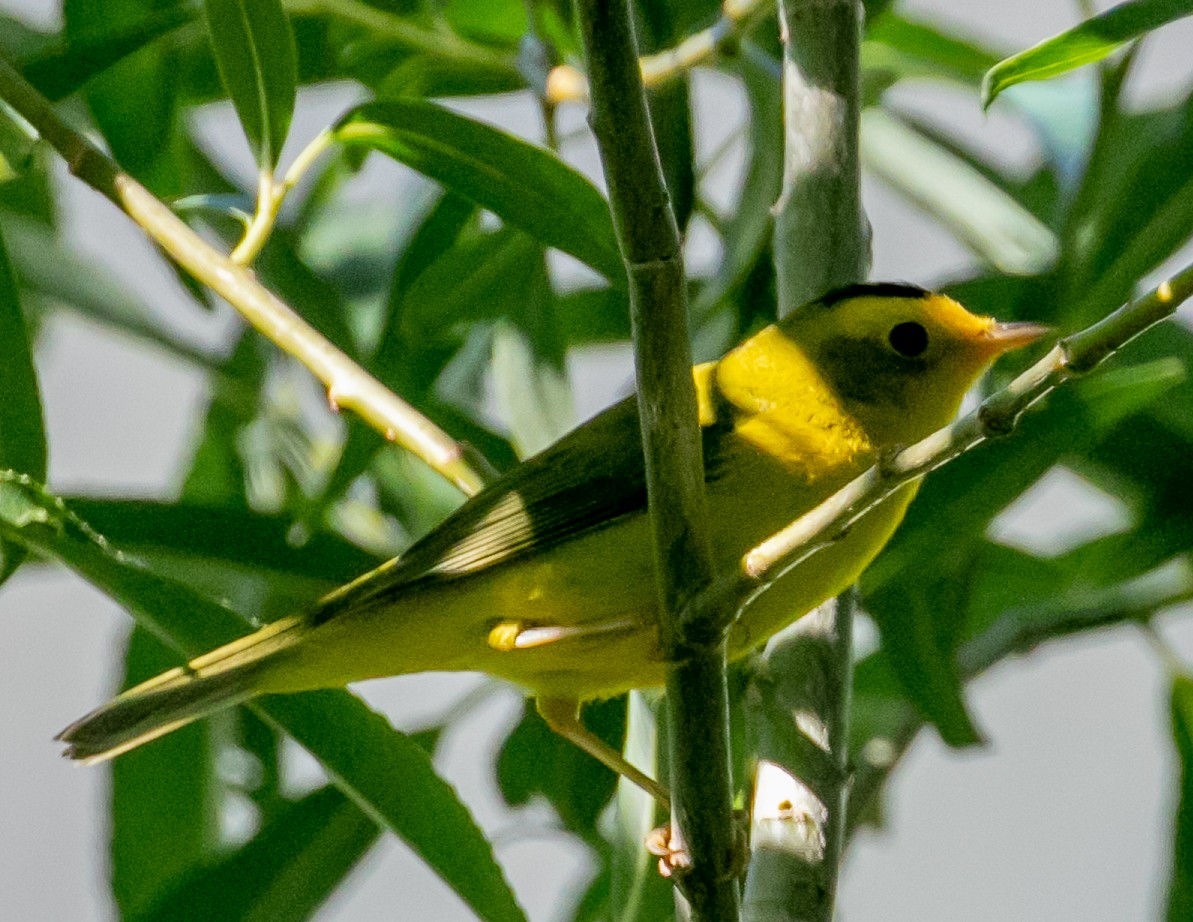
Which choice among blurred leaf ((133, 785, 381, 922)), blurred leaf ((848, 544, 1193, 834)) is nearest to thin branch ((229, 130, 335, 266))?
blurred leaf ((133, 785, 381, 922))

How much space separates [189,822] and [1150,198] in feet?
5.55

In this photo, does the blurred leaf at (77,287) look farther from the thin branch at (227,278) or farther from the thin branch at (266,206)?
the thin branch at (227,278)

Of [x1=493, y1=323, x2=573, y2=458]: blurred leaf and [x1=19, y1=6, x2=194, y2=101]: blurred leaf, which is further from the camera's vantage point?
[x1=493, y1=323, x2=573, y2=458]: blurred leaf

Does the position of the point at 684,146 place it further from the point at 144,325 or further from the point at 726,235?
the point at 144,325

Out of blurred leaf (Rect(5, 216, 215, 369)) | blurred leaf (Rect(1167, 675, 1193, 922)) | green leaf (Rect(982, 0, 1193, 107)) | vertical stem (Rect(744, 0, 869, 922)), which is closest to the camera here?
A: green leaf (Rect(982, 0, 1193, 107))

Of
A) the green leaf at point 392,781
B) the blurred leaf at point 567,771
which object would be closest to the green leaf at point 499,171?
the green leaf at point 392,781

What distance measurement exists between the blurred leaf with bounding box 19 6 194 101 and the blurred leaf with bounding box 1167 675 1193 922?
1794mm

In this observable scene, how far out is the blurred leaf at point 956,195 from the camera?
2615 millimetres

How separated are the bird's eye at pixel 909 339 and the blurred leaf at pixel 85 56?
107 centimetres

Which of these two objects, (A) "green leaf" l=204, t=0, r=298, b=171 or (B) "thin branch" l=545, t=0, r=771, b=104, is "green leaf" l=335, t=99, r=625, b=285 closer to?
(A) "green leaf" l=204, t=0, r=298, b=171

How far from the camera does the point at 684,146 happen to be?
6.86 feet

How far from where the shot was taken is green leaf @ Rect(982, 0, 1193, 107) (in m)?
1.53

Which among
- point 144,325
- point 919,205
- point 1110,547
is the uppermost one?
point 919,205

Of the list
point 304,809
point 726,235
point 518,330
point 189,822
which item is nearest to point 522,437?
point 518,330
